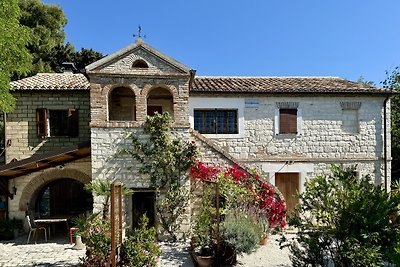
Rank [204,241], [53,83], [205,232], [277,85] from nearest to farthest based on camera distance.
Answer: [204,241]
[205,232]
[53,83]
[277,85]

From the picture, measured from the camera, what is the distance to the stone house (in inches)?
448

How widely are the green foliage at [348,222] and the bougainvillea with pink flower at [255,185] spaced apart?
290 cm

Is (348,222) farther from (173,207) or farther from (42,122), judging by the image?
(42,122)

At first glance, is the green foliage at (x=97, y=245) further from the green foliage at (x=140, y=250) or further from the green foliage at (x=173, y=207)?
the green foliage at (x=173, y=207)

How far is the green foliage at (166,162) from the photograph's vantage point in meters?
9.90

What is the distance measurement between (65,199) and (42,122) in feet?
12.9

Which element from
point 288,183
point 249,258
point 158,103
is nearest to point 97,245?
point 249,258

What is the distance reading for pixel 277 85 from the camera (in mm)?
13539

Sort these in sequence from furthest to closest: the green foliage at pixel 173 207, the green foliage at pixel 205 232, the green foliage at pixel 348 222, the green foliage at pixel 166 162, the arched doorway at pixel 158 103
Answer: the arched doorway at pixel 158 103 → the green foliage at pixel 173 207 → the green foliage at pixel 166 162 → the green foliage at pixel 205 232 → the green foliage at pixel 348 222

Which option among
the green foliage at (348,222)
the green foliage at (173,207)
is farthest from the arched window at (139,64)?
the green foliage at (348,222)

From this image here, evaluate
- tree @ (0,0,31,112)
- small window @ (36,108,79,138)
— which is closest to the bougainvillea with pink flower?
small window @ (36,108,79,138)

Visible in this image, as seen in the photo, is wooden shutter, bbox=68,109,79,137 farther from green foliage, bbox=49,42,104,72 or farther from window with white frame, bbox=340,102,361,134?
green foliage, bbox=49,42,104,72

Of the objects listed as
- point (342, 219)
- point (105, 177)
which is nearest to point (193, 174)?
point (105, 177)

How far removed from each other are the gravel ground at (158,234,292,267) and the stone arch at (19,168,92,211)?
4610mm
